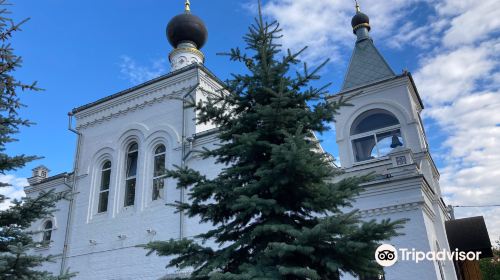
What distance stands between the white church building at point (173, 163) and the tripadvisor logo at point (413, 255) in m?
0.13

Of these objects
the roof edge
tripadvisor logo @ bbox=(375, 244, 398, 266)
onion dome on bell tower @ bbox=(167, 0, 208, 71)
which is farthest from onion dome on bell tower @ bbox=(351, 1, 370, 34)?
tripadvisor logo @ bbox=(375, 244, 398, 266)

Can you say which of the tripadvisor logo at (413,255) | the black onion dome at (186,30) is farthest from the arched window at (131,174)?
the tripadvisor logo at (413,255)

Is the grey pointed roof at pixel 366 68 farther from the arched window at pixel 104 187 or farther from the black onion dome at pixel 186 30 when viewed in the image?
the arched window at pixel 104 187

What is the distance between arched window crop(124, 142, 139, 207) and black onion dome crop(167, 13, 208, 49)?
18.7 ft

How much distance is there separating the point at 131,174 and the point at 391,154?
31.3 feet

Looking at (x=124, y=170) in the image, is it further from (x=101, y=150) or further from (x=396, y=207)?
(x=396, y=207)

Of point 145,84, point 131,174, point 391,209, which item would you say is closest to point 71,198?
point 131,174

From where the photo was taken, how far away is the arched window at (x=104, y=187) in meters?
15.3

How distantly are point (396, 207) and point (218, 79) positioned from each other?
851 centimetres

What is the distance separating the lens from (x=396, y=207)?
9.70 metres

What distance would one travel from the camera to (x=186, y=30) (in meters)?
18.2

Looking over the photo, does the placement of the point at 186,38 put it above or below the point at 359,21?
above

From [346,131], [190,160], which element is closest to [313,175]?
[346,131]

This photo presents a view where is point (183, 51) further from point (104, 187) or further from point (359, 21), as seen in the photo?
point (359, 21)
